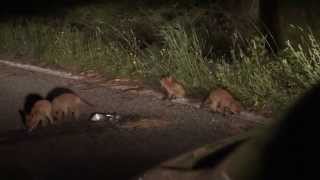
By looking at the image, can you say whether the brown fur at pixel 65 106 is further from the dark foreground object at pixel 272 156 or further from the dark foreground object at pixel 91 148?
the dark foreground object at pixel 272 156

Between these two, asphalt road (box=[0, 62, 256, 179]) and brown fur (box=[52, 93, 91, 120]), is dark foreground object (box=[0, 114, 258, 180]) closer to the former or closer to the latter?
asphalt road (box=[0, 62, 256, 179])

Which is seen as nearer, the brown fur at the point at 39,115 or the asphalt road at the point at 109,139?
the asphalt road at the point at 109,139

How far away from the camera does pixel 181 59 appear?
10.9 m

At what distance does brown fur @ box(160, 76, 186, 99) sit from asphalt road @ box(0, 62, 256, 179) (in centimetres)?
Answer: 16

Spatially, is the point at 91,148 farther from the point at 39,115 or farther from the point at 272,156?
the point at 272,156

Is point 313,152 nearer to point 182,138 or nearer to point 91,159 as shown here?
point 91,159

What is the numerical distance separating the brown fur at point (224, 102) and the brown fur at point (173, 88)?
110 centimetres

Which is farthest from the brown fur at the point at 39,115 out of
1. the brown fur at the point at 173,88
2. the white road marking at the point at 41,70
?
the white road marking at the point at 41,70

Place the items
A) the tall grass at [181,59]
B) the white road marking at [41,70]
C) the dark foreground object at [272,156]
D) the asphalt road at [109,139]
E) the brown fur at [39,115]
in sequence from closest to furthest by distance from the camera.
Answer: the dark foreground object at [272,156] < the asphalt road at [109,139] < the brown fur at [39,115] < the tall grass at [181,59] < the white road marking at [41,70]

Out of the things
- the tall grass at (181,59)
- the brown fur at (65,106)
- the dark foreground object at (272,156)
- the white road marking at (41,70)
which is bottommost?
the white road marking at (41,70)

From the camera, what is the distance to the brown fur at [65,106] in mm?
9102

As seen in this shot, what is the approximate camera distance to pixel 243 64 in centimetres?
1010

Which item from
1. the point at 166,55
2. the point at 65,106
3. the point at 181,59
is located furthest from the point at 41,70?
the point at 65,106

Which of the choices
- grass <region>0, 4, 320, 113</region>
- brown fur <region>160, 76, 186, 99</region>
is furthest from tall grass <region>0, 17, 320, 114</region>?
brown fur <region>160, 76, 186, 99</region>
